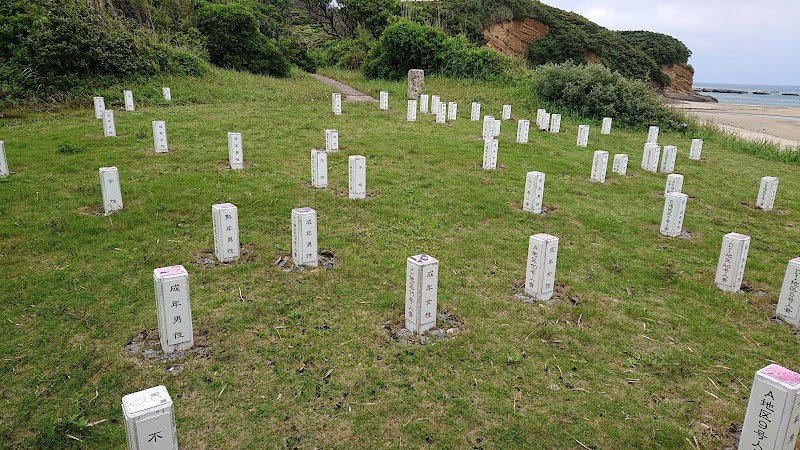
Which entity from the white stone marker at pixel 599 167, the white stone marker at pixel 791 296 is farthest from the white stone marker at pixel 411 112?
the white stone marker at pixel 791 296

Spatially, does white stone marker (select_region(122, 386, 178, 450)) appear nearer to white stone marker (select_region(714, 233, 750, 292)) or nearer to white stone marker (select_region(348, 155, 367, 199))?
white stone marker (select_region(348, 155, 367, 199))

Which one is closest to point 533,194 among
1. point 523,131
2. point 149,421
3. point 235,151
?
point 235,151

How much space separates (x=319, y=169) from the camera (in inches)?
276

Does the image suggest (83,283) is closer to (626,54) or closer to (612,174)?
(612,174)

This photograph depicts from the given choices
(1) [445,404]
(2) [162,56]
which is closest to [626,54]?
(2) [162,56]

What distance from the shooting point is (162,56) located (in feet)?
52.5

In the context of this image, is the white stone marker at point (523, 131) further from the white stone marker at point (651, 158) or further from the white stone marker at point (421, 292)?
the white stone marker at point (421, 292)

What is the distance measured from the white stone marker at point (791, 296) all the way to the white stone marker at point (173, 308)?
4.78 meters

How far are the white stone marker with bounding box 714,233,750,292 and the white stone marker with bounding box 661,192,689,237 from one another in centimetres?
131

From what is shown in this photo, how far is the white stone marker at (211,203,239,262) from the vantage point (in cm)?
465

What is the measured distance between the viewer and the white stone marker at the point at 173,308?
331 centimetres

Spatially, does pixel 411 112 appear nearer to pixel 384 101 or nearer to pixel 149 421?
pixel 384 101

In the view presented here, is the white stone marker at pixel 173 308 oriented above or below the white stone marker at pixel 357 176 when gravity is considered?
below

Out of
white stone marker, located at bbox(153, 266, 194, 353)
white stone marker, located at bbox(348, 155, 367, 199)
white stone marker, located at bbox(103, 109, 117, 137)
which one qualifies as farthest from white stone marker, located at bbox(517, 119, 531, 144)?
white stone marker, located at bbox(153, 266, 194, 353)
